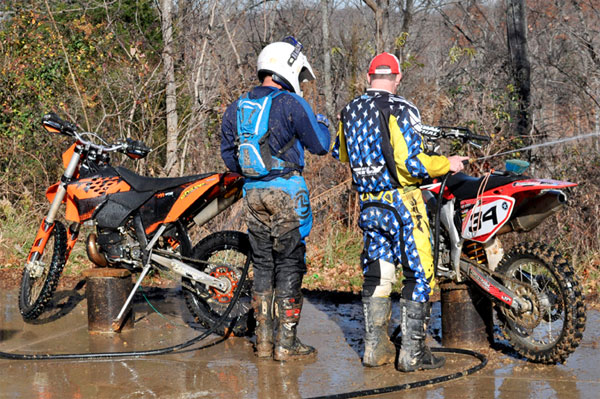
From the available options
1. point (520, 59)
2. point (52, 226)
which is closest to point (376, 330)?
point (52, 226)

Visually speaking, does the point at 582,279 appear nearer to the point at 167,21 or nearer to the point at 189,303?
the point at 189,303

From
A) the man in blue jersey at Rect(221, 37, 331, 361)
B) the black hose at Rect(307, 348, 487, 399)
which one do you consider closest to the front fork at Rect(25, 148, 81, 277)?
the man in blue jersey at Rect(221, 37, 331, 361)

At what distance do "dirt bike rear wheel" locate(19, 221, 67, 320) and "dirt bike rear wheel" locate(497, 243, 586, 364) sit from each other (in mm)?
3497

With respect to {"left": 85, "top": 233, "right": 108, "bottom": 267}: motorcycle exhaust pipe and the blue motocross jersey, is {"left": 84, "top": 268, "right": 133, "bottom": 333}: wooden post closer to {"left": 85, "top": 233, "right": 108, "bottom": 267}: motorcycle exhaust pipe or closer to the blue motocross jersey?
{"left": 85, "top": 233, "right": 108, "bottom": 267}: motorcycle exhaust pipe

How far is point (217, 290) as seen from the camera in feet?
20.7

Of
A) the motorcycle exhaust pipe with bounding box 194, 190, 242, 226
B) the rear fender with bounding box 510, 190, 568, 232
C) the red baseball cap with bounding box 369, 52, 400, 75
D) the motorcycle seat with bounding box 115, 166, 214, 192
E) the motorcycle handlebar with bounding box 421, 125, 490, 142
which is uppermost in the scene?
the red baseball cap with bounding box 369, 52, 400, 75

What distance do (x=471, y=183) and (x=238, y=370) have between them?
77.7 inches

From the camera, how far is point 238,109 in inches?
216

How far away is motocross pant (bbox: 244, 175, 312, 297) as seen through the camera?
5.43 meters

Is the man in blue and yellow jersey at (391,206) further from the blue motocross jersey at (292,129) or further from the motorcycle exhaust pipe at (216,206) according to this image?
the motorcycle exhaust pipe at (216,206)

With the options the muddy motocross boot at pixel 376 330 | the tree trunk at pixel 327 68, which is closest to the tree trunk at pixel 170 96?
the tree trunk at pixel 327 68

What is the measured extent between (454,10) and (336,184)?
19386 mm

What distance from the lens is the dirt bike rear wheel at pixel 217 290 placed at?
6.25 meters

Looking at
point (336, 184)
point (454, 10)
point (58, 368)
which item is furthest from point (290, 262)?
point (454, 10)
